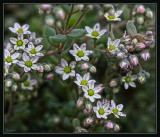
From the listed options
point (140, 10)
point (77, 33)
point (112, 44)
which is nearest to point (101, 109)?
point (112, 44)

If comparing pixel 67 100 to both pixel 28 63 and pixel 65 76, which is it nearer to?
pixel 65 76

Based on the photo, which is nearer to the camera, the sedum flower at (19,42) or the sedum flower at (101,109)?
the sedum flower at (101,109)

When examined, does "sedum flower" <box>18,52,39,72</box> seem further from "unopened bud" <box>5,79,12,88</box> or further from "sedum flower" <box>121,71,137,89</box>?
"sedum flower" <box>121,71,137,89</box>

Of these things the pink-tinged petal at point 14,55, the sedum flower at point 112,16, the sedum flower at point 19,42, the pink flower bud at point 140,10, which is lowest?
the pink-tinged petal at point 14,55

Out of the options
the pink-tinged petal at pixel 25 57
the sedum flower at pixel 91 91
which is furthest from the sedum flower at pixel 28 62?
the sedum flower at pixel 91 91

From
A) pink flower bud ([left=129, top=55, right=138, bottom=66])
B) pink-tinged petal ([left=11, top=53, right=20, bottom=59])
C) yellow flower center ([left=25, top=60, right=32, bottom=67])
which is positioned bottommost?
yellow flower center ([left=25, top=60, right=32, bottom=67])

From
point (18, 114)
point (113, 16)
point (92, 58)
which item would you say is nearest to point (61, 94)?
point (18, 114)

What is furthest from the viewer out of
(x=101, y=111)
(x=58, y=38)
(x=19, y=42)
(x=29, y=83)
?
(x=29, y=83)

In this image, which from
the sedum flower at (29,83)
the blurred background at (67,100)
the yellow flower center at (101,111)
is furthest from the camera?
the blurred background at (67,100)

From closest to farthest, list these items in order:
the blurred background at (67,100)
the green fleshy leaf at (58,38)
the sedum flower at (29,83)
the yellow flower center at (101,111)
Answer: the green fleshy leaf at (58,38)
the yellow flower center at (101,111)
the sedum flower at (29,83)
the blurred background at (67,100)

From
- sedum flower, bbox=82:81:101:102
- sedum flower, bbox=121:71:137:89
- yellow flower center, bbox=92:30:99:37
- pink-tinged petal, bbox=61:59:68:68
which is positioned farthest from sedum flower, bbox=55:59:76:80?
sedum flower, bbox=121:71:137:89

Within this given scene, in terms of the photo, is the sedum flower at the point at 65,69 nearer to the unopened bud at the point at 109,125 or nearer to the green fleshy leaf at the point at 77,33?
the green fleshy leaf at the point at 77,33
